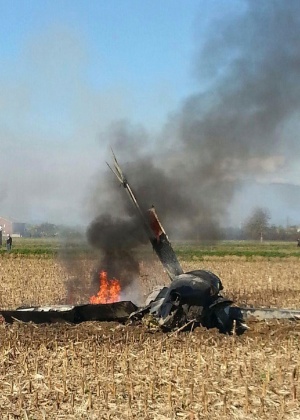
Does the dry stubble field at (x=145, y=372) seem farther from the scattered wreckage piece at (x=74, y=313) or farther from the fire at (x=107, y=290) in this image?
the fire at (x=107, y=290)

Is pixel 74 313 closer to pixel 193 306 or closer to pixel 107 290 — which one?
pixel 193 306

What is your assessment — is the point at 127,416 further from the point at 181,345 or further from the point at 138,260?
the point at 138,260

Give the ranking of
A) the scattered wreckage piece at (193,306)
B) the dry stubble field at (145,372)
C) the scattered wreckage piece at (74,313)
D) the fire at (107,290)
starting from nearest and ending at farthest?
the dry stubble field at (145,372) → the scattered wreckage piece at (193,306) → the scattered wreckage piece at (74,313) → the fire at (107,290)

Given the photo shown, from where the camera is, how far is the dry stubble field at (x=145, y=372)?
24.9 feet

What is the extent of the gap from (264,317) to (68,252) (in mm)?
7265

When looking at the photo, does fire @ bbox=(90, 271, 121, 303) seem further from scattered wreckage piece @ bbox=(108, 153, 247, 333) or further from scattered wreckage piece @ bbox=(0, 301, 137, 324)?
scattered wreckage piece @ bbox=(108, 153, 247, 333)

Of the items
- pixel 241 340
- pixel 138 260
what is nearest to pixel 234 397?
pixel 241 340

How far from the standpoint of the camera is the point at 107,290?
16891mm

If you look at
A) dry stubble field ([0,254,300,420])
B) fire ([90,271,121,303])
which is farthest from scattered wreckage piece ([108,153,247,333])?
fire ([90,271,121,303])

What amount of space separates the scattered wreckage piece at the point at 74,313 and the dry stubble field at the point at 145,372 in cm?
31

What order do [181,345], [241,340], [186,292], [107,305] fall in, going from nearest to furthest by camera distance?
[181,345], [241,340], [186,292], [107,305]

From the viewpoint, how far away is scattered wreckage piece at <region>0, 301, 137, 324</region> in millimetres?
13383

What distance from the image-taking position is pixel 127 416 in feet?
24.1

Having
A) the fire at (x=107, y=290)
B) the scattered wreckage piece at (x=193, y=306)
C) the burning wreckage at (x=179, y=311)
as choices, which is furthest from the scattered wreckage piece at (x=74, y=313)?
the fire at (x=107, y=290)
